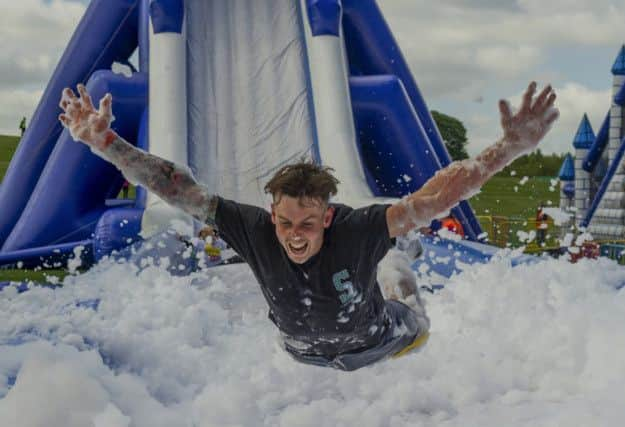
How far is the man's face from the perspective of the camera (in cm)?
245

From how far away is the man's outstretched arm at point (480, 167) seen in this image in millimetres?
2340

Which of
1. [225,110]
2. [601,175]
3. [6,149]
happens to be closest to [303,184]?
[225,110]

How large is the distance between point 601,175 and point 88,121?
28.3 feet

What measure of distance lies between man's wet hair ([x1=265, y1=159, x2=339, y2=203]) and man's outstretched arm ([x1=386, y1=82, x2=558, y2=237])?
195mm

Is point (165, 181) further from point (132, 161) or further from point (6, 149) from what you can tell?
point (6, 149)

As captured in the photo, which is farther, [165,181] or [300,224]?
[165,181]

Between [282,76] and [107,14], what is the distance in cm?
171

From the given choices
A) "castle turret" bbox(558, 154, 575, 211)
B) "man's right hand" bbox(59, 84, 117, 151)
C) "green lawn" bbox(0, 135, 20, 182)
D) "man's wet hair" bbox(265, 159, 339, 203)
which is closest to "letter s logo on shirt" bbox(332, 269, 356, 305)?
"man's wet hair" bbox(265, 159, 339, 203)

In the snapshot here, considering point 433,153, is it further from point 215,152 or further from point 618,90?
point 618,90

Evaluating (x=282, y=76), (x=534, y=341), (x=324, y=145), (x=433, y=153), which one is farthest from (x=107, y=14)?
(x=534, y=341)

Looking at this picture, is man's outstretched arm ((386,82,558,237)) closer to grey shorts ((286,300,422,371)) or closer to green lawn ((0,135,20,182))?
grey shorts ((286,300,422,371))

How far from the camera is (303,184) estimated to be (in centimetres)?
247

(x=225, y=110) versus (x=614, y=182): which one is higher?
(x=225, y=110)

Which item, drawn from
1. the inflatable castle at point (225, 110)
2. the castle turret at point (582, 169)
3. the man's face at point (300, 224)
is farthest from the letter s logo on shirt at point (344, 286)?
the castle turret at point (582, 169)
